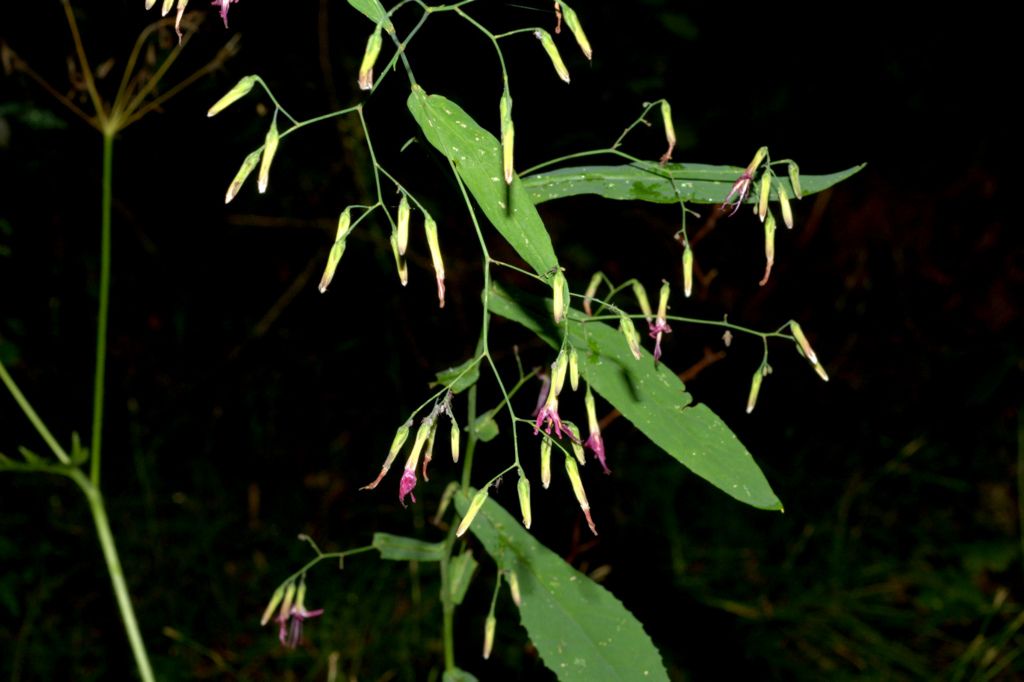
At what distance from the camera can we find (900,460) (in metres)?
4.47

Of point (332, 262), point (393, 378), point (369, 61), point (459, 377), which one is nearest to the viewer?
point (369, 61)

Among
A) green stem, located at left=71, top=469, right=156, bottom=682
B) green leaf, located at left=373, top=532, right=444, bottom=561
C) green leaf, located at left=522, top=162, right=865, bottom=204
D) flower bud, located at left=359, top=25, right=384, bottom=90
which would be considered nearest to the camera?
flower bud, located at left=359, top=25, right=384, bottom=90

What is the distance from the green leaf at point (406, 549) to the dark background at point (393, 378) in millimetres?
1817

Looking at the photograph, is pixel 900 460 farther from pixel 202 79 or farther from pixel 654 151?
pixel 202 79

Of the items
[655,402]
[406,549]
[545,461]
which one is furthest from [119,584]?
[655,402]

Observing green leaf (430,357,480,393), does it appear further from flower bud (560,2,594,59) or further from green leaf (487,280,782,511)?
flower bud (560,2,594,59)

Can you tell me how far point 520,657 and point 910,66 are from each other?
13.1 feet

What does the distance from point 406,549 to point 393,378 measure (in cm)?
267

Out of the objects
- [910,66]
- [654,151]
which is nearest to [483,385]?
[654,151]

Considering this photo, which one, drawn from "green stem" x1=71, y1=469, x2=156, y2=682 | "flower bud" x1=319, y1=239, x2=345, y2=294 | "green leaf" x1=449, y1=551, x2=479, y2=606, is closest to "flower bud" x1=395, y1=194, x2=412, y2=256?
"flower bud" x1=319, y1=239, x2=345, y2=294

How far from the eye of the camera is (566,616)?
1396 millimetres

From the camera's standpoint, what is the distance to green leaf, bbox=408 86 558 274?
3.69 feet

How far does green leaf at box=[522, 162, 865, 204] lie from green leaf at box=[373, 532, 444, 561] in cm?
56

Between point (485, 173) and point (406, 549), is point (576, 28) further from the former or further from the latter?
point (406, 549)
